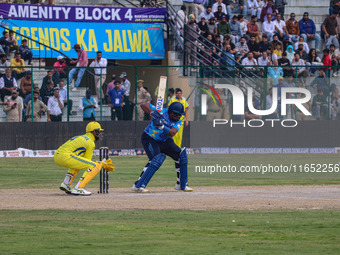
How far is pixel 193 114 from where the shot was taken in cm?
3031

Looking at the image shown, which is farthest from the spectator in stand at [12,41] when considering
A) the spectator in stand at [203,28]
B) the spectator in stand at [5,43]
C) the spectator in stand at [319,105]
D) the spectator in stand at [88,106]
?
the spectator in stand at [319,105]

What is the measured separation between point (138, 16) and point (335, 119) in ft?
30.9

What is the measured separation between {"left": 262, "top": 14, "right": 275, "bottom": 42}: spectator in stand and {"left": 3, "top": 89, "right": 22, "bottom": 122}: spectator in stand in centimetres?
1174

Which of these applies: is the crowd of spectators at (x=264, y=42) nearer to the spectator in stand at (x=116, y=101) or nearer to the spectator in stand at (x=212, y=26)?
the spectator in stand at (x=212, y=26)

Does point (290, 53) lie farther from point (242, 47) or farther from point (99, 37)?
point (99, 37)

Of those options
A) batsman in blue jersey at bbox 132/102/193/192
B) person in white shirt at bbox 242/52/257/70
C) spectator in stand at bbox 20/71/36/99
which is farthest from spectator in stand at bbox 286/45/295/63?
batsman in blue jersey at bbox 132/102/193/192

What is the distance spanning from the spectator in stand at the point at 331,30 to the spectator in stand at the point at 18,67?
13.9 m

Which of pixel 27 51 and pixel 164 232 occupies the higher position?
pixel 27 51

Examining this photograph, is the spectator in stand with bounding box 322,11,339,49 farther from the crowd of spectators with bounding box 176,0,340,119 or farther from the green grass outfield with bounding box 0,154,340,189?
the green grass outfield with bounding box 0,154,340,189

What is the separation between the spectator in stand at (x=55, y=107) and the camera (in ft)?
95.8

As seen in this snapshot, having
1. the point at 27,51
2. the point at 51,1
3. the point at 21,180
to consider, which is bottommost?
the point at 21,180

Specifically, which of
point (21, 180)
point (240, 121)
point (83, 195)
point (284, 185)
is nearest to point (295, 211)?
point (83, 195)

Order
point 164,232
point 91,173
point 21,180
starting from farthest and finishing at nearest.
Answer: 1. point 21,180
2. point 91,173
3. point 164,232

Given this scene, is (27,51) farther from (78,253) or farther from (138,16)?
(78,253)
